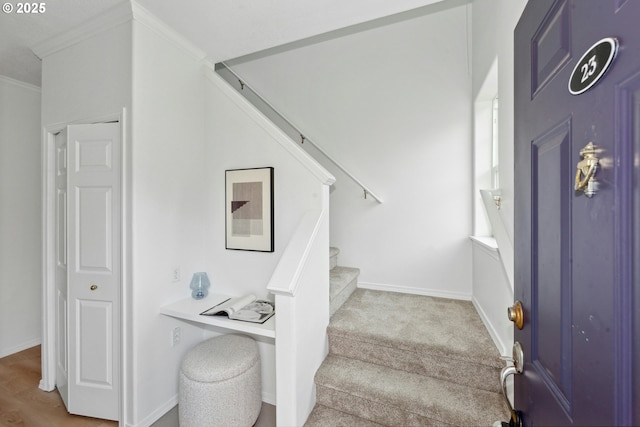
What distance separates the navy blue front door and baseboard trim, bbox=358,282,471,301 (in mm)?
1843

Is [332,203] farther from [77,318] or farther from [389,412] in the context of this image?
[77,318]

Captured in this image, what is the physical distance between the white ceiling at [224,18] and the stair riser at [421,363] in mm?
2326

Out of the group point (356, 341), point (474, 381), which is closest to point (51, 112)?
point (356, 341)

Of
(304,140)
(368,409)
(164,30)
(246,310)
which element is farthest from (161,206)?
(368,409)

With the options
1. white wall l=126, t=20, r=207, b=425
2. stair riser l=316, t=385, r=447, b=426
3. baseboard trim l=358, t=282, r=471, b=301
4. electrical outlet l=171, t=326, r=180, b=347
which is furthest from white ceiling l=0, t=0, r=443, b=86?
stair riser l=316, t=385, r=447, b=426

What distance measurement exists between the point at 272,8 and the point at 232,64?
199 centimetres

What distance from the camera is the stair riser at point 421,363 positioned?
1.56 m

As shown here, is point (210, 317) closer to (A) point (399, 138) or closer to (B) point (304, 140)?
(B) point (304, 140)

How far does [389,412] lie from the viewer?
1528 mm

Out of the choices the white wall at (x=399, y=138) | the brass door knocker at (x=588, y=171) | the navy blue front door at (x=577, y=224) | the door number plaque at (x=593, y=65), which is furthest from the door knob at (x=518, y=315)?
the white wall at (x=399, y=138)

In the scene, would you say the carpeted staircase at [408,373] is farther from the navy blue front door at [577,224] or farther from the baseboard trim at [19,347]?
the baseboard trim at [19,347]

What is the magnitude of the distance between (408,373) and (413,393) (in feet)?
0.64

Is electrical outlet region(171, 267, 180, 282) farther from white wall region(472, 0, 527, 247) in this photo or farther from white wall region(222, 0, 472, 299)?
white wall region(472, 0, 527, 247)

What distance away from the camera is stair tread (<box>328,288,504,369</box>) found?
1.64 meters
